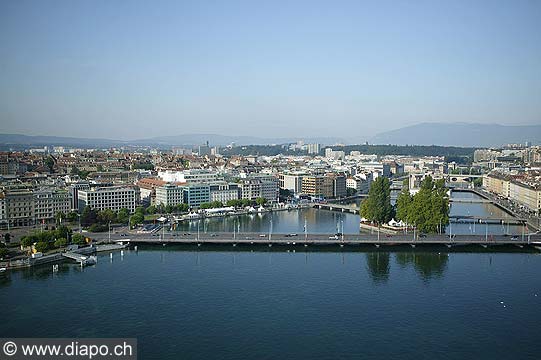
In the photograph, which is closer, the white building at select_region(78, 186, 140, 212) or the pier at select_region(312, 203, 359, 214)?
the white building at select_region(78, 186, 140, 212)

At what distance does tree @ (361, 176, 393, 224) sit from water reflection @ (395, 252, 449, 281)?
13.4 ft

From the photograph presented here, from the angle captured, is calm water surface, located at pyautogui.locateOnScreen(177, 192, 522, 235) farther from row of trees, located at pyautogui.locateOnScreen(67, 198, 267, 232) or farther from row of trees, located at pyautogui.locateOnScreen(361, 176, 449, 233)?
row of trees, located at pyautogui.locateOnScreen(67, 198, 267, 232)

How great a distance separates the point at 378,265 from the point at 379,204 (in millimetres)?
5876

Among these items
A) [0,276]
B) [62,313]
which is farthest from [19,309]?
[0,276]

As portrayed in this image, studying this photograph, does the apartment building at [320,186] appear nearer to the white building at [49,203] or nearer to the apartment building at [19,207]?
the white building at [49,203]

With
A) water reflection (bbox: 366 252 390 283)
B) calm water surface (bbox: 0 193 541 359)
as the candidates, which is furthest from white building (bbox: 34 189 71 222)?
water reflection (bbox: 366 252 390 283)

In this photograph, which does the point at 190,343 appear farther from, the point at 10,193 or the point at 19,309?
the point at 10,193

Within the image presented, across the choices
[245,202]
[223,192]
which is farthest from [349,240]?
[223,192]

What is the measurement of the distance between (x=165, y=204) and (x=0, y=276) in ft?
41.8

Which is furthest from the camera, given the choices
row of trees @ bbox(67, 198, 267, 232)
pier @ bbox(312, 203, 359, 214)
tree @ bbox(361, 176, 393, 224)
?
pier @ bbox(312, 203, 359, 214)

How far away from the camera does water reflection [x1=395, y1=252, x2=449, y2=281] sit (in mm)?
13938

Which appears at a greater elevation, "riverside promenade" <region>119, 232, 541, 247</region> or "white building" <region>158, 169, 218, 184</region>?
"white building" <region>158, 169, 218, 184</region>

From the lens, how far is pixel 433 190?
19438mm

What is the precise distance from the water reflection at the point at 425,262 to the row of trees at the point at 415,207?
218cm
